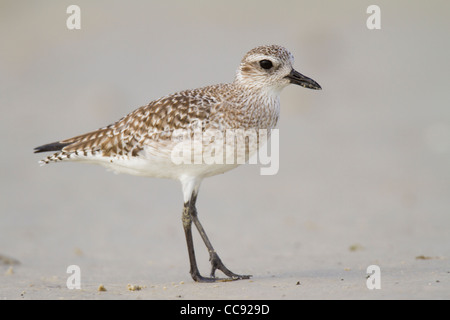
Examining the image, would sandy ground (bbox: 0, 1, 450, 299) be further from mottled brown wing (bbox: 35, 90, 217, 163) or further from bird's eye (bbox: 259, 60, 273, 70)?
bird's eye (bbox: 259, 60, 273, 70)

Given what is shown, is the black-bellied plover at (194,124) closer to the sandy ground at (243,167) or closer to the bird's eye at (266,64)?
the bird's eye at (266,64)

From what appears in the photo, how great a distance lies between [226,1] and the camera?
82.5 feet

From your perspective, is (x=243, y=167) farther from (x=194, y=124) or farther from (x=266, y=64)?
(x=194, y=124)

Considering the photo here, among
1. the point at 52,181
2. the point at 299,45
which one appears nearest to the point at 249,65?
the point at 52,181

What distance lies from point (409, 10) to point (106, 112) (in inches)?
464

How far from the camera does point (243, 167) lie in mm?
15055

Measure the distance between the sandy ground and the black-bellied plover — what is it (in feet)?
3.88

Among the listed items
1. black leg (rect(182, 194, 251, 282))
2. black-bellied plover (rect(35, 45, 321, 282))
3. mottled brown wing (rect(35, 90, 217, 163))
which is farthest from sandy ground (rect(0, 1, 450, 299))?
mottled brown wing (rect(35, 90, 217, 163))

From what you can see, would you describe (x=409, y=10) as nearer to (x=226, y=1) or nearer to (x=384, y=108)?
A: (x=226, y=1)

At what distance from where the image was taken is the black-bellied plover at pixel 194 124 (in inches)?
301

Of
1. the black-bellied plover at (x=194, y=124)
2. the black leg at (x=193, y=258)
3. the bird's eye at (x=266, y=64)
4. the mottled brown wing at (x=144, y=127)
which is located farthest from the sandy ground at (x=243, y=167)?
the bird's eye at (x=266, y=64)

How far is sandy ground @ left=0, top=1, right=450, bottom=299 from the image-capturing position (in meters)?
8.70

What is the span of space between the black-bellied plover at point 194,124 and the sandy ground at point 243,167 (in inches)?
46.5

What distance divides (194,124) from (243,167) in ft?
24.5
